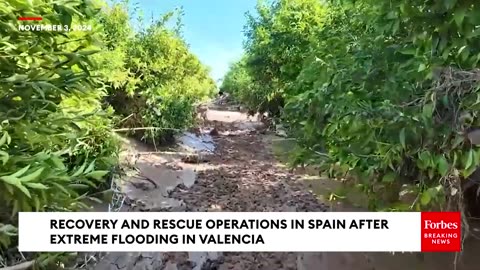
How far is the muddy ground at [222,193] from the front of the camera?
1.62 m

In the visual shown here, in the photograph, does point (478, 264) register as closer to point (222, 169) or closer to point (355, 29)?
point (355, 29)

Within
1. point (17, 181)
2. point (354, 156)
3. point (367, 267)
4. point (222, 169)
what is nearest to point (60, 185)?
point (17, 181)

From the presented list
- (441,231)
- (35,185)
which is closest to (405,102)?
(441,231)

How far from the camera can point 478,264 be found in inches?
62.3

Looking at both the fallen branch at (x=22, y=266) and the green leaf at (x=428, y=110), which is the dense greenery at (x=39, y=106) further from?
the green leaf at (x=428, y=110)

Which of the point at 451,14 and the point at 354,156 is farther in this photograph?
the point at 354,156

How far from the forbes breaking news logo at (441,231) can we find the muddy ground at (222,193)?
23 centimetres

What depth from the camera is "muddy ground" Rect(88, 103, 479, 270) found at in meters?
1.62

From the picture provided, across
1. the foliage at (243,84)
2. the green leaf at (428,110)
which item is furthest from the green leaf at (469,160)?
the foliage at (243,84)

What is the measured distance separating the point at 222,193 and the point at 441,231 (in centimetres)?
166

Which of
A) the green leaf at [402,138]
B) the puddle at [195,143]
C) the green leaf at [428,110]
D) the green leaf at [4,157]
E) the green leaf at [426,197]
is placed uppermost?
the green leaf at [428,110]

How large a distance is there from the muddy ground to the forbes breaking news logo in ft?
0.76

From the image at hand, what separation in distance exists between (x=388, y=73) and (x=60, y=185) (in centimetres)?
84

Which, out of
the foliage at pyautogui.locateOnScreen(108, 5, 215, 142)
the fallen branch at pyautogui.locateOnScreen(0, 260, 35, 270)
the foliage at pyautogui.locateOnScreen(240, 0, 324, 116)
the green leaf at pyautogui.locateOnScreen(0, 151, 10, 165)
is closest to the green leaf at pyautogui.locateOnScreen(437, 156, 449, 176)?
the green leaf at pyautogui.locateOnScreen(0, 151, 10, 165)
